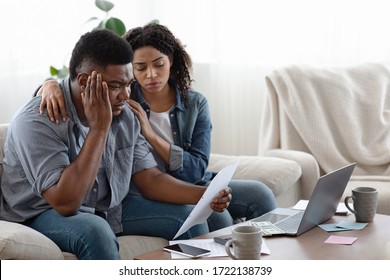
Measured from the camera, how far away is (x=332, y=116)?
10.7 feet

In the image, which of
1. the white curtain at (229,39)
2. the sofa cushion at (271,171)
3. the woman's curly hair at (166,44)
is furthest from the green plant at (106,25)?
the sofa cushion at (271,171)

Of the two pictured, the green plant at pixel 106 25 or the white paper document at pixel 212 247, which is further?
the green plant at pixel 106 25

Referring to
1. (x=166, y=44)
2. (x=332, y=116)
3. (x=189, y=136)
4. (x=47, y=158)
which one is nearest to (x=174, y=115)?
(x=189, y=136)

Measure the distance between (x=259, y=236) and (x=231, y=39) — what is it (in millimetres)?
2466

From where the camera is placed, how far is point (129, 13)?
13.1 feet

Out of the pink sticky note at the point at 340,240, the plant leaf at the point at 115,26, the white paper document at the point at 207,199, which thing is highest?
the plant leaf at the point at 115,26

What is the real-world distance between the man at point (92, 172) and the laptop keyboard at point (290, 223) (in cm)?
20

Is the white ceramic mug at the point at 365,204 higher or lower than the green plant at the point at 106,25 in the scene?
lower

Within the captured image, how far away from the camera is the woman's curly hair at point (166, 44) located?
2494mm

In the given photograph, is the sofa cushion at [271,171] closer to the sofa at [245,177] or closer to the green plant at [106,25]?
the sofa at [245,177]

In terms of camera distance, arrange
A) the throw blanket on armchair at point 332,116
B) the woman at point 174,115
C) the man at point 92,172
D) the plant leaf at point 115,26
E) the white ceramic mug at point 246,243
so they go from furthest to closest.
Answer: the plant leaf at point 115,26, the throw blanket on armchair at point 332,116, the woman at point 174,115, the man at point 92,172, the white ceramic mug at point 246,243

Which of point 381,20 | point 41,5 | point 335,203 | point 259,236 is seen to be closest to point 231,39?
point 381,20

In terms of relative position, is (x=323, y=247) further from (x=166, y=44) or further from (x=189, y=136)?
(x=166, y=44)
